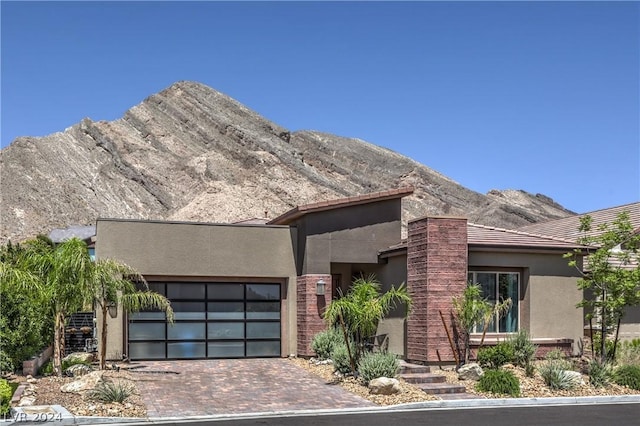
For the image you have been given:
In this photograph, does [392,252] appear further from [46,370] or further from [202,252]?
[46,370]

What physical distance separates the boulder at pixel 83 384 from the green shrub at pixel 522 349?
9770mm

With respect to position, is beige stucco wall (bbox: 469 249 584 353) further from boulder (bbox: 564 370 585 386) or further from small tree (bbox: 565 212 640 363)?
boulder (bbox: 564 370 585 386)

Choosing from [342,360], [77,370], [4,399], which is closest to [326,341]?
[342,360]

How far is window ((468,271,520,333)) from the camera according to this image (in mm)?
19469

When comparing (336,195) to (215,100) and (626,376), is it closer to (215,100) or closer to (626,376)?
(215,100)

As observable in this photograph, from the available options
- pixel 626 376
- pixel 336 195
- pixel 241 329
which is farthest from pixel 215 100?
pixel 626 376

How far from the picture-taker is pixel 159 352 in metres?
21.8

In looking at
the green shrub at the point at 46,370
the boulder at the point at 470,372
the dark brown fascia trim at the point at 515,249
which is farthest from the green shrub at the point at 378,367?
the green shrub at the point at 46,370

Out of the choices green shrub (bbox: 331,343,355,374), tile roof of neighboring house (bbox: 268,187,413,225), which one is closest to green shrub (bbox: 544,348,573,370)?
green shrub (bbox: 331,343,355,374)

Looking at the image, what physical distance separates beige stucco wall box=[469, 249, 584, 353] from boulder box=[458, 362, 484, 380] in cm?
272

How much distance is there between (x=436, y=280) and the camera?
18469mm

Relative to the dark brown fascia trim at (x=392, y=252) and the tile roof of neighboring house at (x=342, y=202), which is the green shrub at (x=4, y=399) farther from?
the dark brown fascia trim at (x=392, y=252)

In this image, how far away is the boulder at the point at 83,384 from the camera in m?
15.1

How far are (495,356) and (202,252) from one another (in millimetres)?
8984
